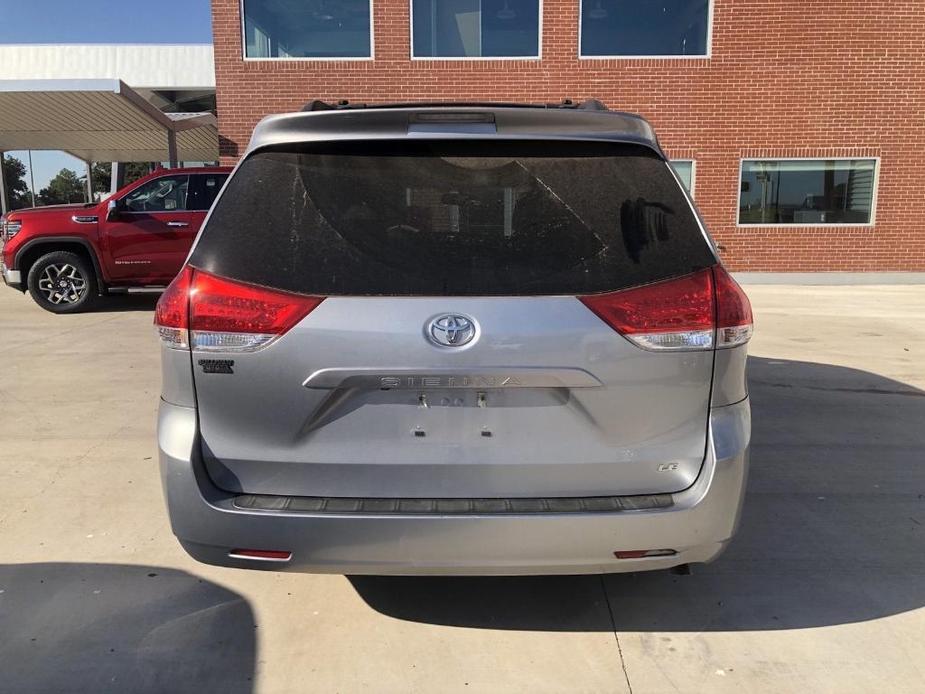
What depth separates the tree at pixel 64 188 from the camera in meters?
81.9

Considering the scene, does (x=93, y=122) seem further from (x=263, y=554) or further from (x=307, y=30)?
(x=263, y=554)

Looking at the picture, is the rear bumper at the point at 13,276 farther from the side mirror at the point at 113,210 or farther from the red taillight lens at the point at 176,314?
the red taillight lens at the point at 176,314

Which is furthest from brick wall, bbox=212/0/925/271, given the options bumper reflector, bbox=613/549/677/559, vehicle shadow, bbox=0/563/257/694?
bumper reflector, bbox=613/549/677/559

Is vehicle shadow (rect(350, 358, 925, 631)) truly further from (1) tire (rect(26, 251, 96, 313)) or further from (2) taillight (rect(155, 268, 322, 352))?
(1) tire (rect(26, 251, 96, 313))

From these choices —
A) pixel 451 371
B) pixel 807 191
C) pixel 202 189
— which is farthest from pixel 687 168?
pixel 451 371

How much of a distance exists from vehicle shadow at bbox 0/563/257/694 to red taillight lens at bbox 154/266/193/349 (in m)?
1.18

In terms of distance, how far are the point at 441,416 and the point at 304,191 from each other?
35.2 inches

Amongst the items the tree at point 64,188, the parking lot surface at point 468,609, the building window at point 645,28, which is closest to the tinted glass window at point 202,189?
the parking lot surface at point 468,609

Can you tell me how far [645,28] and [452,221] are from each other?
1332 centimetres

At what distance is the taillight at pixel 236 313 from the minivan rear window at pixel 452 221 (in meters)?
0.04

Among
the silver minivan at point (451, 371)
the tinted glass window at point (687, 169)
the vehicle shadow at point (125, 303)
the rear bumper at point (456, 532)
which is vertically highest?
the tinted glass window at point (687, 169)

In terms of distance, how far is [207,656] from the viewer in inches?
106

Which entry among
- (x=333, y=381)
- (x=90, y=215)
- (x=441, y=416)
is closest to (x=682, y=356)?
(x=441, y=416)

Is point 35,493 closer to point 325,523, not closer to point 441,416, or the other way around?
point 325,523
